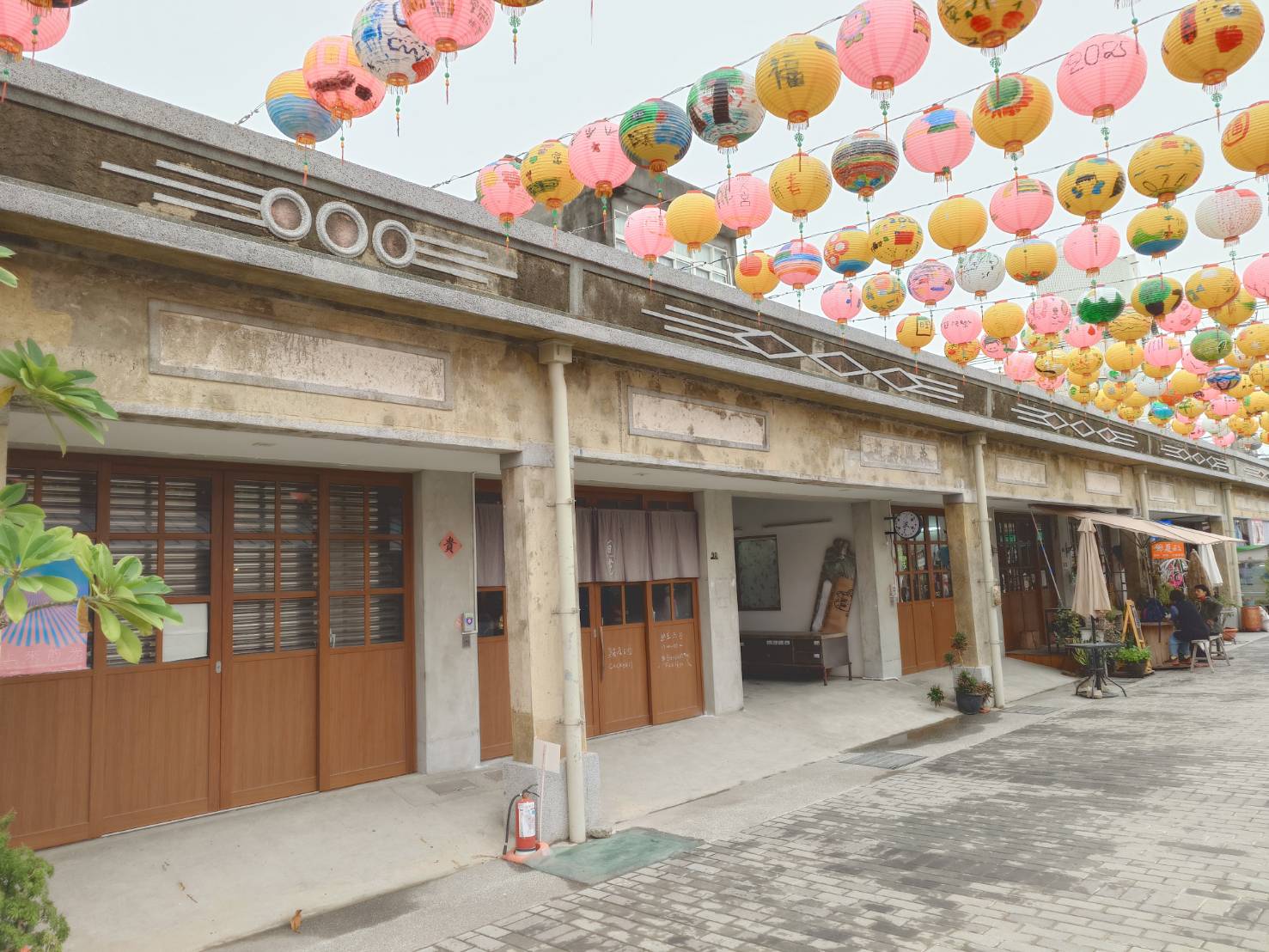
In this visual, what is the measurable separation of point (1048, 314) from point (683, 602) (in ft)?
19.5

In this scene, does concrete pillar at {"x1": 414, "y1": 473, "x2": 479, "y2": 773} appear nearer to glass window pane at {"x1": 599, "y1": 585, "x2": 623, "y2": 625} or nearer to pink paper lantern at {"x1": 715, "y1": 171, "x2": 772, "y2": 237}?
glass window pane at {"x1": 599, "y1": 585, "x2": 623, "y2": 625}

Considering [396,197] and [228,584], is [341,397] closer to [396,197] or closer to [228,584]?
[396,197]

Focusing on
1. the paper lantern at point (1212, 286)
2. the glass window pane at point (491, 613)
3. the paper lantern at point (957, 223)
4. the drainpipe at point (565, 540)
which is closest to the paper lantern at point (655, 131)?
the drainpipe at point (565, 540)

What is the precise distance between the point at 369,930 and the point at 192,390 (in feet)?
11.8

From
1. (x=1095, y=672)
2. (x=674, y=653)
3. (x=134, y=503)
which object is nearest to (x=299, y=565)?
(x=134, y=503)

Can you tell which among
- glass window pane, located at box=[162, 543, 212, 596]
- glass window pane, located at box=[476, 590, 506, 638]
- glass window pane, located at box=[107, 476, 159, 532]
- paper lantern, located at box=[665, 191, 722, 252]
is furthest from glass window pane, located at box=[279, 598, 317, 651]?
paper lantern, located at box=[665, 191, 722, 252]

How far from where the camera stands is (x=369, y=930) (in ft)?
17.5

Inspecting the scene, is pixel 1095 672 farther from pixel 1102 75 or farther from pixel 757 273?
pixel 1102 75

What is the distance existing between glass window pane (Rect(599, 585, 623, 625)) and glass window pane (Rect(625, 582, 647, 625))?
0.13m

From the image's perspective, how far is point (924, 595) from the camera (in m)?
16.5

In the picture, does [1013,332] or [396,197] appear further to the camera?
[1013,332]

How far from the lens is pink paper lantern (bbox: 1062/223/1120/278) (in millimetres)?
8133

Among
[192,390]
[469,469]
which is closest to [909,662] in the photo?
[469,469]

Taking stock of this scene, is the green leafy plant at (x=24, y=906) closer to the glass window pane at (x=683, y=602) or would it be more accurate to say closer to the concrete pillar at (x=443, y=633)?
the concrete pillar at (x=443, y=633)
